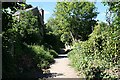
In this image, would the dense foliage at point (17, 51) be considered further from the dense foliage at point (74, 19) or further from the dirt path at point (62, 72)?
the dense foliage at point (74, 19)

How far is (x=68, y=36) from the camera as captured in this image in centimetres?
5303

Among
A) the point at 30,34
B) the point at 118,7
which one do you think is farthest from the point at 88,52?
the point at 30,34

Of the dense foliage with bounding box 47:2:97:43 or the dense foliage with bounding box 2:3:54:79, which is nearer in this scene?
the dense foliage with bounding box 2:3:54:79

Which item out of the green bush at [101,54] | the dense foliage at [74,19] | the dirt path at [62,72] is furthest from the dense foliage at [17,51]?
the dense foliage at [74,19]

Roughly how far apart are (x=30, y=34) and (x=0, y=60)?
14686 mm

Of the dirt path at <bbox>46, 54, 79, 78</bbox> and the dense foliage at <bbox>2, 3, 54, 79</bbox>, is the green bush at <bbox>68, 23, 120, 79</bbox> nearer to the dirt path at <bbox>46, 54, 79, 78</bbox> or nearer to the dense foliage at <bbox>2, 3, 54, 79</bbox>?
the dirt path at <bbox>46, 54, 79, 78</bbox>

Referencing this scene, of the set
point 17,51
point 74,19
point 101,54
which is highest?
point 101,54

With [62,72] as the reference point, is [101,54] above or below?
above

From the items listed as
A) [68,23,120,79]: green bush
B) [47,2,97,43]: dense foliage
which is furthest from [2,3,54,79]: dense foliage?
[47,2,97,43]: dense foliage

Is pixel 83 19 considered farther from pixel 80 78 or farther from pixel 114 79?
pixel 114 79

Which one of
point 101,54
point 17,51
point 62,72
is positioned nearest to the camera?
point 101,54

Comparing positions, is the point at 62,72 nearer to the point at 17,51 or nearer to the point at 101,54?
the point at 17,51

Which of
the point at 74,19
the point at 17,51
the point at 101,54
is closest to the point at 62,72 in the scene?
the point at 17,51

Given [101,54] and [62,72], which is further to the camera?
[62,72]
